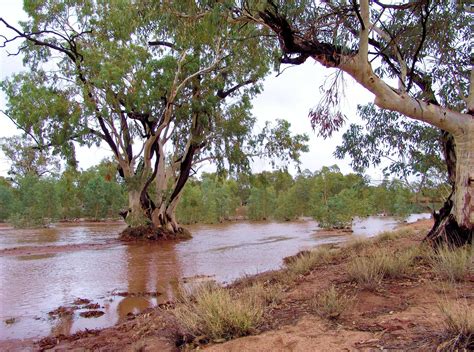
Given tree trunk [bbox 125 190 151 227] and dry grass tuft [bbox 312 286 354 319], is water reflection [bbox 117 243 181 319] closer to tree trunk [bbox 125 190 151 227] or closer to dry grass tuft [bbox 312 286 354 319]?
dry grass tuft [bbox 312 286 354 319]

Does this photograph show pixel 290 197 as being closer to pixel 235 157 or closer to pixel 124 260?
pixel 235 157

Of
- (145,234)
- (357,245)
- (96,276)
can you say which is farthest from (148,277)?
(145,234)

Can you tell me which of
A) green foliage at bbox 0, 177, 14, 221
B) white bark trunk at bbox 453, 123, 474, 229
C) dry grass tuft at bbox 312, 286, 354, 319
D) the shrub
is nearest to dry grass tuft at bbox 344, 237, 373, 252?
white bark trunk at bbox 453, 123, 474, 229

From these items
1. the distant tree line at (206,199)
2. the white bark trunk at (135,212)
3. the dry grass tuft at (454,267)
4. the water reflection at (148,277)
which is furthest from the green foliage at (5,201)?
the dry grass tuft at (454,267)

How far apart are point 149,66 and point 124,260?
28.2ft

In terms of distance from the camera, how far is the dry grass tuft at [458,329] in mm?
2959

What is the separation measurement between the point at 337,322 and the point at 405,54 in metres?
6.01

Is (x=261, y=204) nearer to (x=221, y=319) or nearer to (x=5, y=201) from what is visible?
(x=5, y=201)

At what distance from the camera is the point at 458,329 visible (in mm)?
3066

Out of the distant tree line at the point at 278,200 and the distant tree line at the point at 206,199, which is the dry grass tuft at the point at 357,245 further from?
the distant tree line at the point at 278,200

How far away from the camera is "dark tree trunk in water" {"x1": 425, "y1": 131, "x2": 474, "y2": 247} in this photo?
267 inches

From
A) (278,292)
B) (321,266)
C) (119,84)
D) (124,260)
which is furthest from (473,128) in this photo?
(119,84)

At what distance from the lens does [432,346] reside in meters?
3.07

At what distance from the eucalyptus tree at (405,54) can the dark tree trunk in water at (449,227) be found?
16mm
